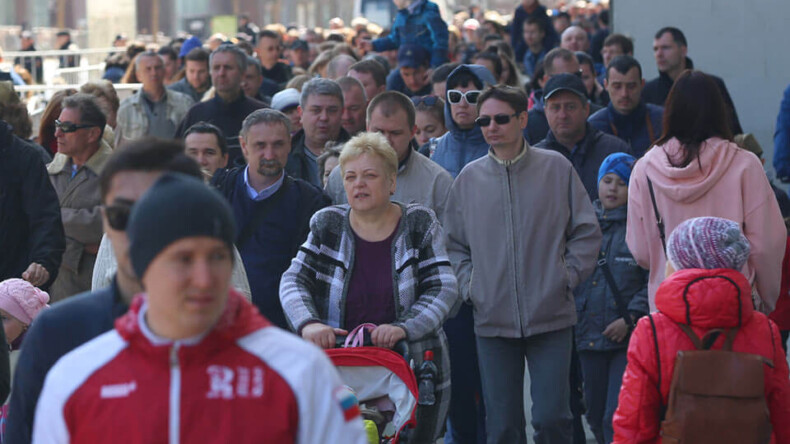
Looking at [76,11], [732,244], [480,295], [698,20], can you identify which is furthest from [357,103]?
[76,11]

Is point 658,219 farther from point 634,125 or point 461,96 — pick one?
point 634,125

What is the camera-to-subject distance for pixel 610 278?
6914 mm

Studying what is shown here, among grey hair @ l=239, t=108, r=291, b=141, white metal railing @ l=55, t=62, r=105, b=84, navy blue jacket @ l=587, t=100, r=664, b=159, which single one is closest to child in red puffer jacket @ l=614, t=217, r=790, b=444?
grey hair @ l=239, t=108, r=291, b=141

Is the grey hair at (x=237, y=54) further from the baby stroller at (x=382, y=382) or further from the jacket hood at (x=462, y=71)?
the baby stroller at (x=382, y=382)

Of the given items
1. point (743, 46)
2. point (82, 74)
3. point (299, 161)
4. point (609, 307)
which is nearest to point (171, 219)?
point (609, 307)

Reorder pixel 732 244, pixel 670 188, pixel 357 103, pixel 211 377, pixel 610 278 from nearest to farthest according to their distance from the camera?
pixel 211 377 → pixel 732 244 → pixel 670 188 → pixel 610 278 → pixel 357 103

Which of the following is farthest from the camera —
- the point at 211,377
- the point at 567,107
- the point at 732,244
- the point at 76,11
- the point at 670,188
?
the point at 76,11

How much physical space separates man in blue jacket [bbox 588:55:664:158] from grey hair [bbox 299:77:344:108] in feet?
6.00

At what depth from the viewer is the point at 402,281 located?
572cm

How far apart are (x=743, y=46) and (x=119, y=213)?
11234mm

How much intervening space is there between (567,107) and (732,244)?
3.35 metres

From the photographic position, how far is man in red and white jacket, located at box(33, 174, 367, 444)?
260 centimetres

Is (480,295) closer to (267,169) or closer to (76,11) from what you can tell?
(267,169)

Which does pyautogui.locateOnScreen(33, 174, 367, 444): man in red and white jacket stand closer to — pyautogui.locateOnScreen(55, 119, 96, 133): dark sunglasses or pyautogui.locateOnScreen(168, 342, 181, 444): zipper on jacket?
pyautogui.locateOnScreen(168, 342, 181, 444): zipper on jacket
